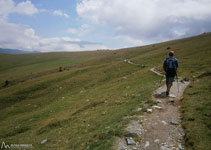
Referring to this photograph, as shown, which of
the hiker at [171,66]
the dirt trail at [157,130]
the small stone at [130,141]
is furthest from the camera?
the hiker at [171,66]

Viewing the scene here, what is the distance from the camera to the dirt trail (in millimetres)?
6902

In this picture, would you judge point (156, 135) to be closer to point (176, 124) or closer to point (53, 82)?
point (176, 124)

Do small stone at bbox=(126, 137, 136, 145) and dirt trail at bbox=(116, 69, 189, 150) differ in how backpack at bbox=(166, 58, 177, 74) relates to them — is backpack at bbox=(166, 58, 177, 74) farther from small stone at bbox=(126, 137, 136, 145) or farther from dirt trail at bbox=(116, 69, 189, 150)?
small stone at bbox=(126, 137, 136, 145)

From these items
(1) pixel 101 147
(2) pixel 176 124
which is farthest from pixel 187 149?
(1) pixel 101 147

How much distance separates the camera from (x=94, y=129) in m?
10.4

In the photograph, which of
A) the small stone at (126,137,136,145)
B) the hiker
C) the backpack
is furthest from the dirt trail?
the backpack

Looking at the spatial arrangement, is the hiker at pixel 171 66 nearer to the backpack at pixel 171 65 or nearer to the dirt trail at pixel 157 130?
the backpack at pixel 171 65

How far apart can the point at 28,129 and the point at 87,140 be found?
1204 centimetres

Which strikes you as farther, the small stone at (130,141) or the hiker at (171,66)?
the hiker at (171,66)

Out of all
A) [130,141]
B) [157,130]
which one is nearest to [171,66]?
[157,130]

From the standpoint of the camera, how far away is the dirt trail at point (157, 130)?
22.6 feet

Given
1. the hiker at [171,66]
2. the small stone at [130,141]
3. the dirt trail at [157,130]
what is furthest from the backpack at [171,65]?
the small stone at [130,141]

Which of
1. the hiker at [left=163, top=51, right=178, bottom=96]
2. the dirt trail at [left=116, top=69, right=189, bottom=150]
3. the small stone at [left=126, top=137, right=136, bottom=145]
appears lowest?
the small stone at [left=126, top=137, right=136, bottom=145]

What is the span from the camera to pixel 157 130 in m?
8.07
